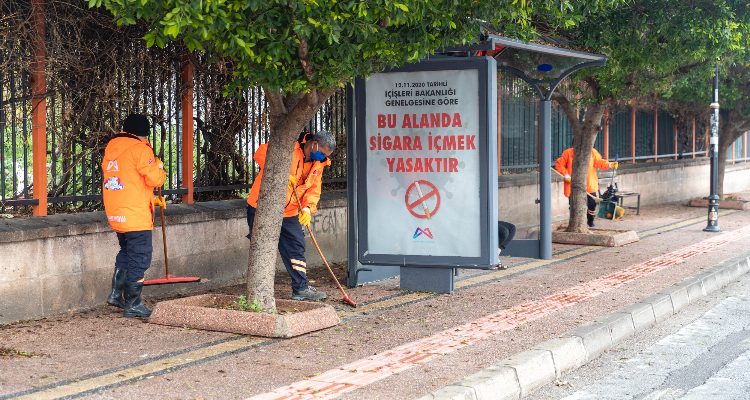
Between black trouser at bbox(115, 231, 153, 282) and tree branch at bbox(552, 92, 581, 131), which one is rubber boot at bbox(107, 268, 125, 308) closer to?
black trouser at bbox(115, 231, 153, 282)

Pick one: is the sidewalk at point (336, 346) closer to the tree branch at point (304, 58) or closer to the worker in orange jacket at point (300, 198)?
the worker in orange jacket at point (300, 198)

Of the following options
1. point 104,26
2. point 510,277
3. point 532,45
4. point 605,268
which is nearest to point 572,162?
point 605,268

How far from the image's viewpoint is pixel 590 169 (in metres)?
16.5

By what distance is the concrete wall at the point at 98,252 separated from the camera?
8266 millimetres

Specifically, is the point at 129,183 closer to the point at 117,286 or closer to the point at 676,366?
the point at 117,286

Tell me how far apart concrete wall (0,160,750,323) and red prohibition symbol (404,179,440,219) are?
2009 mm

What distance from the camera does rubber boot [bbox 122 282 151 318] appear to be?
839 centimetres

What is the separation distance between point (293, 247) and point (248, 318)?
66.6 inches

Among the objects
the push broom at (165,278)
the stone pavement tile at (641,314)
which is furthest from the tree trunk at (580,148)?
the push broom at (165,278)

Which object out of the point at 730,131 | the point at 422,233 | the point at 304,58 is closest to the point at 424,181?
the point at 422,233

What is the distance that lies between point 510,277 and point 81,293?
4775 millimetres

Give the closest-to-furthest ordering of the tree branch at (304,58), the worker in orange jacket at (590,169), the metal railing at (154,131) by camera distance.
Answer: the tree branch at (304,58) < the metal railing at (154,131) < the worker in orange jacket at (590,169)

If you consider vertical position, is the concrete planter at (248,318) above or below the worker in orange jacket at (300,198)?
below

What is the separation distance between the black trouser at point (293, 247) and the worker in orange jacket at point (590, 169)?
6974 millimetres
